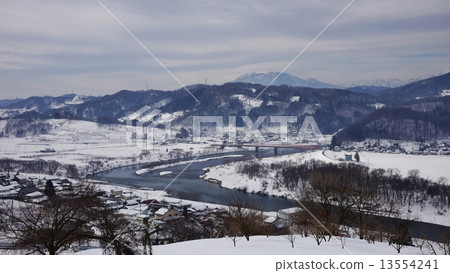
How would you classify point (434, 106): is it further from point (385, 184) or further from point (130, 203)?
point (130, 203)

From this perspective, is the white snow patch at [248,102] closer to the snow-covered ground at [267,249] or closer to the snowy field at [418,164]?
the snowy field at [418,164]

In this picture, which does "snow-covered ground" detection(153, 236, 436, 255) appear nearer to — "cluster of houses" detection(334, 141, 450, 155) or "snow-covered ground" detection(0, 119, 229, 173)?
"snow-covered ground" detection(0, 119, 229, 173)

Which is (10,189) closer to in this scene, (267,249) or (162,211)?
(162,211)

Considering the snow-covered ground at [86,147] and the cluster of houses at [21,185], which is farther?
the snow-covered ground at [86,147]

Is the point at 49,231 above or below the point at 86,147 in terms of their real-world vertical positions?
above

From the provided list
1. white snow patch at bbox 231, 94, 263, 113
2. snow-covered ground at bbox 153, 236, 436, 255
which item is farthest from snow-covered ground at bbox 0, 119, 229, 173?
snow-covered ground at bbox 153, 236, 436, 255

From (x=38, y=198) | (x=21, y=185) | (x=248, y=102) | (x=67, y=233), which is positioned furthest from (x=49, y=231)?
(x=248, y=102)

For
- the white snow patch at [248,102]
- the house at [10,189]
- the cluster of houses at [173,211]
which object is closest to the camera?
the cluster of houses at [173,211]

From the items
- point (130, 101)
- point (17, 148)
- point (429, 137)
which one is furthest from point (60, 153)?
point (429, 137)

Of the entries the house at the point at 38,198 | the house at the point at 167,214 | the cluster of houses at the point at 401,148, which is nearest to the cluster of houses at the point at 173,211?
the house at the point at 167,214
